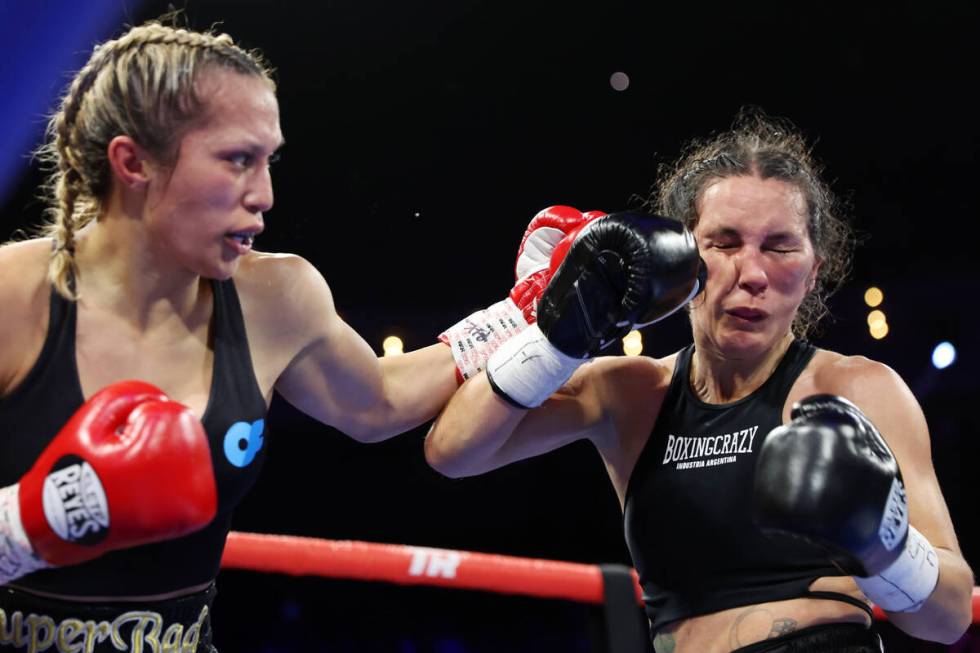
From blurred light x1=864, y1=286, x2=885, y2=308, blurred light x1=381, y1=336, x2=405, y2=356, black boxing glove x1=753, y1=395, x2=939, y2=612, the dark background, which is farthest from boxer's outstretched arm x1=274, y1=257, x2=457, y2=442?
blurred light x1=864, y1=286, x2=885, y2=308

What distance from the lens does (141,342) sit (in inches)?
62.3

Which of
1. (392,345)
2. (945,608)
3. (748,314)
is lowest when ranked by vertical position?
(392,345)

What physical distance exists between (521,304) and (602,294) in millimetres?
352

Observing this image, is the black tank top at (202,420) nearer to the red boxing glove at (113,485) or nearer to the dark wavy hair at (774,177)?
the red boxing glove at (113,485)

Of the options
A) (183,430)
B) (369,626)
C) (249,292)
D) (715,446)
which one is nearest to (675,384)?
(715,446)

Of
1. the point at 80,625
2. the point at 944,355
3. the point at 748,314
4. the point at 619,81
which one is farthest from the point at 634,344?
the point at 80,625

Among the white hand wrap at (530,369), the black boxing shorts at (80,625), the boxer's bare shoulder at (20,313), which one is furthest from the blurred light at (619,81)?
the black boxing shorts at (80,625)

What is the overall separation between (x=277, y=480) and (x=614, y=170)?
3296mm

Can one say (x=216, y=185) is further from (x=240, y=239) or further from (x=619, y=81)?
(x=619, y=81)

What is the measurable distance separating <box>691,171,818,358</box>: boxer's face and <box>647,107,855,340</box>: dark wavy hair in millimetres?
37

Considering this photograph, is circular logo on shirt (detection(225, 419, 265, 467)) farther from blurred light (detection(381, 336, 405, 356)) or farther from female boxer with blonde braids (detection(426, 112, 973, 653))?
blurred light (detection(381, 336, 405, 356))

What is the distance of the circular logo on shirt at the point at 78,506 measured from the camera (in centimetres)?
126

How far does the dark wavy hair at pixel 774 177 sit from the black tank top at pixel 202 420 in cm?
93

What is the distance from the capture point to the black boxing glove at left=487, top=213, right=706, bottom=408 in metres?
1.72
